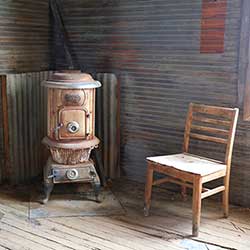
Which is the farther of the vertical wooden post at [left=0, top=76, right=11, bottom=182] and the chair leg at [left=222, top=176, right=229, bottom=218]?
the vertical wooden post at [left=0, top=76, right=11, bottom=182]

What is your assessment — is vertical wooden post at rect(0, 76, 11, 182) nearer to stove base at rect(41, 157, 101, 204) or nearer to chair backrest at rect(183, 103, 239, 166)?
stove base at rect(41, 157, 101, 204)

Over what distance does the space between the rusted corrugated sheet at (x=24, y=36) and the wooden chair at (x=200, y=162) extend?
1596 mm

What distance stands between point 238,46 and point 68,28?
173cm

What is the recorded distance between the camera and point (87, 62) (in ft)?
12.6

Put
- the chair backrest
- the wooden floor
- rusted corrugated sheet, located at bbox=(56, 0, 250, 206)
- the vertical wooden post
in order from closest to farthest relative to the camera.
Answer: the wooden floor
the chair backrest
rusted corrugated sheet, located at bbox=(56, 0, 250, 206)
the vertical wooden post

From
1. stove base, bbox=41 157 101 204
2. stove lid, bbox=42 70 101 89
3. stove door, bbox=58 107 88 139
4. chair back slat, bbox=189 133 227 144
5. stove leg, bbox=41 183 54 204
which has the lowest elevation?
stove leg, bbox=41 183 54 204

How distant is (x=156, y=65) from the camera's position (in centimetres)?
344

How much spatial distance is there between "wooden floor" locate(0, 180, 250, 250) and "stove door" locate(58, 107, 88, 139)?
65 centimetres

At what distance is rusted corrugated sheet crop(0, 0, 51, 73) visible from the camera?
347 cm

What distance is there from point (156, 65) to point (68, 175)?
122 centimetres

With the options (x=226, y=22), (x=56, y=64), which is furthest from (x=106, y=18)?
(x=226, y=22)

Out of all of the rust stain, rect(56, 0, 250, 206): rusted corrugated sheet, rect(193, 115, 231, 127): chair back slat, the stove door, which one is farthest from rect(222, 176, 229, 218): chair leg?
the stove door

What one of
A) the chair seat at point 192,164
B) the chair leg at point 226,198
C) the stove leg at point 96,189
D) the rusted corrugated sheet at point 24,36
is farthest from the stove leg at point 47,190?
Answer: the chair leg at point 226,198

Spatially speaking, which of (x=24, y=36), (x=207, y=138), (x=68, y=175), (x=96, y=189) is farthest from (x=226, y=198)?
(x=24, y=36)
